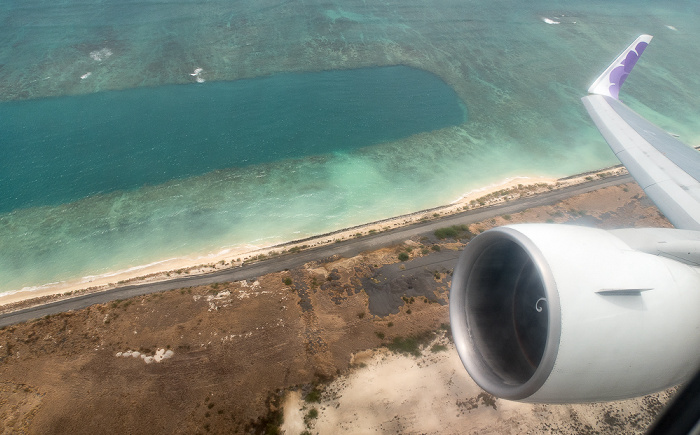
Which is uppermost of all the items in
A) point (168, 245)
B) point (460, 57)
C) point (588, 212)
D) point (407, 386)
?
point (460, 57)

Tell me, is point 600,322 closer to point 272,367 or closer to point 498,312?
point 498,312

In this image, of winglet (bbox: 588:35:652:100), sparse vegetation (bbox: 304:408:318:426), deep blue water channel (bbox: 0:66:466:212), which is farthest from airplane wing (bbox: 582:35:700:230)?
deep blue water channel (bbox: 0:66:466:212)

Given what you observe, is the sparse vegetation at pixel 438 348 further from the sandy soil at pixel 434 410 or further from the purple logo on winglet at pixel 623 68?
the purple logo on winglet at pixel 623 68

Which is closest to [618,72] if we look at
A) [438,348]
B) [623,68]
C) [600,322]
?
[623,68]

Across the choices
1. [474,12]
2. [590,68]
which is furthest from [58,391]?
[474,12]

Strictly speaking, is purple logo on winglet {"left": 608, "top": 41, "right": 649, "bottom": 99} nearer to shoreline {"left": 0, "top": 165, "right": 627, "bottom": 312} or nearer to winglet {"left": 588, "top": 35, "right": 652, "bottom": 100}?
winglet {"left": 588, "top": 35, "right": 652, "bottom": 100}

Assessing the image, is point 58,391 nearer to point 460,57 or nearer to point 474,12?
point 460,57

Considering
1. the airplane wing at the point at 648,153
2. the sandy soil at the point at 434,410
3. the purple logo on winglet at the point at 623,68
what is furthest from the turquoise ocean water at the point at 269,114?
the sandy soil at the point at 434,410
